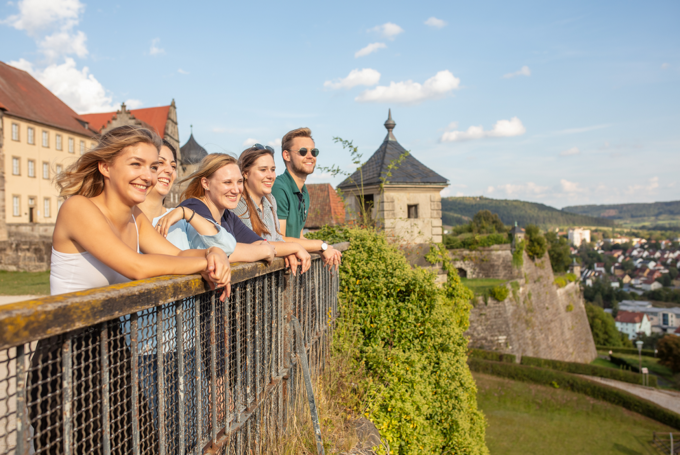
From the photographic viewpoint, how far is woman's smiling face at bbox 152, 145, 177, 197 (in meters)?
3.01

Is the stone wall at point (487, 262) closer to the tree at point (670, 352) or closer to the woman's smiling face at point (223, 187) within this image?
the woman's smiling face at point (223, 187)

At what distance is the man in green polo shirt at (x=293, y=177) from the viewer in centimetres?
403

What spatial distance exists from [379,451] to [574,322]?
31.3 meters

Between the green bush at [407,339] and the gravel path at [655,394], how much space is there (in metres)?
20.0

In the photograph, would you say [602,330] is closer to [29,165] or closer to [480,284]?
[480,284]

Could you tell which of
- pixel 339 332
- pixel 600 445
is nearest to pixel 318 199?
pixel 600 445

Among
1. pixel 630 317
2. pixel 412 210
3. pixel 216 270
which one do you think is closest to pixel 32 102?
pixel 412 210

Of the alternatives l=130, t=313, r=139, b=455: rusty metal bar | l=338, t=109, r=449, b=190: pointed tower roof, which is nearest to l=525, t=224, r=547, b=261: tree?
l=338, t=109, r=449, b=190: pointed tower roof

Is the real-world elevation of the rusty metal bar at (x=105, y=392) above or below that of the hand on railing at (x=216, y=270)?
below

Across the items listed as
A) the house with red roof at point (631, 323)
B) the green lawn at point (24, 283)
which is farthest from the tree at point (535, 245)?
the house with red roof at point (631, 323)

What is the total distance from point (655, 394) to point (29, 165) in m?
41.5

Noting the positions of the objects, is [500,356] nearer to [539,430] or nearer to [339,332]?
[539,430]

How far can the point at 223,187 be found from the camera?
2.93 m

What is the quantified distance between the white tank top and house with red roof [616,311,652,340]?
325ft
